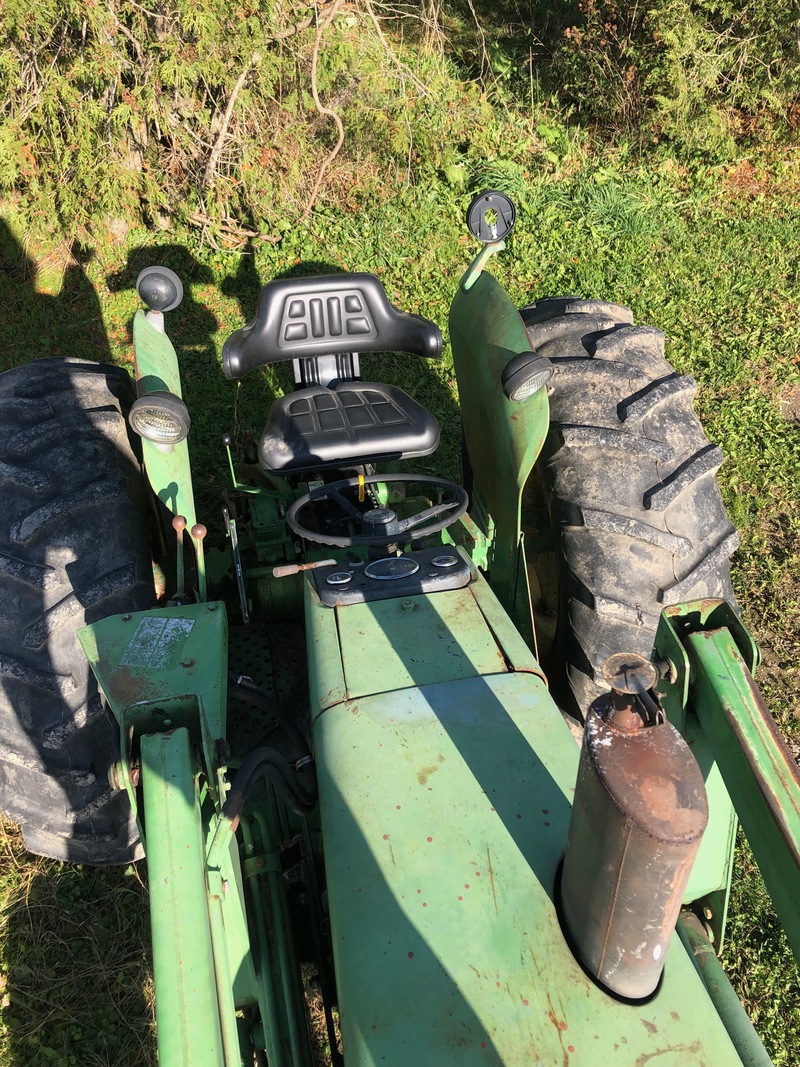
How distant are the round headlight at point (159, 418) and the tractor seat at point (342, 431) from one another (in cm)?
46

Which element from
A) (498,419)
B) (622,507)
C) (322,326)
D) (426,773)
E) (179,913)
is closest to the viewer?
(179,913)

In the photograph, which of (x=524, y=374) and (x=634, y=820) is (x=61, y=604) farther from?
(x=634, y=820)

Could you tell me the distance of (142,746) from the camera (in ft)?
5.28

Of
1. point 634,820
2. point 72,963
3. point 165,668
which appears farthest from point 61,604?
point 634,820

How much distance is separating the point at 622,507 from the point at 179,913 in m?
1.50

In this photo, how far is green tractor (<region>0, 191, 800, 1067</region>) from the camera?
4.18 ft

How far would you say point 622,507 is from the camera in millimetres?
2328

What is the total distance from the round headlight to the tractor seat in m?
0.46

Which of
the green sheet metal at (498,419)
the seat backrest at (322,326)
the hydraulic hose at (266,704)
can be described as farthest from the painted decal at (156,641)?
the seat backrest at (322,326)

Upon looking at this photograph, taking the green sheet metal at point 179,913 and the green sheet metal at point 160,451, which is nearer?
the green sheet metal at point 179,913

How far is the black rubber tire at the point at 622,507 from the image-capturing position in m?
2.28

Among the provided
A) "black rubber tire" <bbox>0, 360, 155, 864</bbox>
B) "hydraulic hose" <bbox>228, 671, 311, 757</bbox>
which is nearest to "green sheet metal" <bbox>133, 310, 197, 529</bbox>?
"black rubber tire" <bbox>0, 360, 155, 864</bbox>

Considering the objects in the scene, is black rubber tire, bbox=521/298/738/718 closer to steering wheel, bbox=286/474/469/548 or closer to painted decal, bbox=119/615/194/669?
steering wheel, bbox=286/474/469/548

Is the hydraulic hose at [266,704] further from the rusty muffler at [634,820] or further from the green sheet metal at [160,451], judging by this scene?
the rusty muffler at [634,820]
